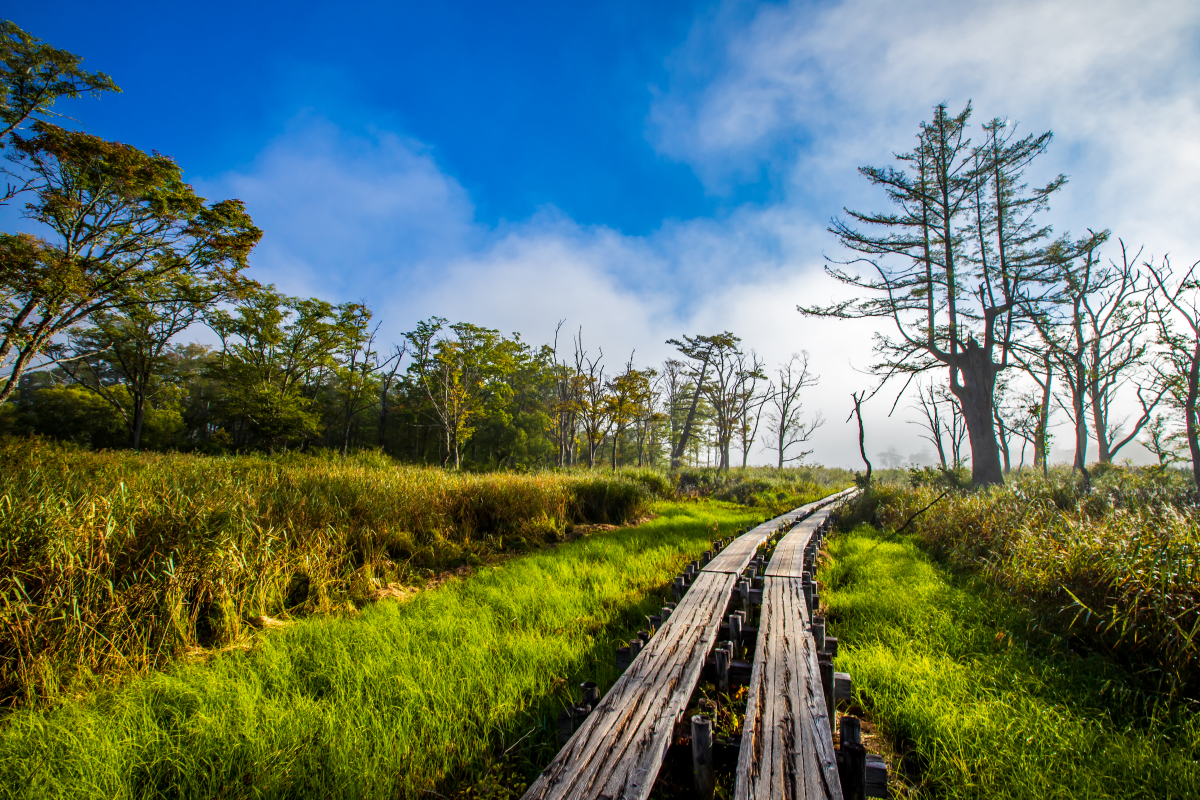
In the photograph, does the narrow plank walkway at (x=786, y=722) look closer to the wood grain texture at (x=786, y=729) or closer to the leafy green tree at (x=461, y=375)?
the wood grain texture at (x=786, y=729)

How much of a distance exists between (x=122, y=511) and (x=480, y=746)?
12.2ft

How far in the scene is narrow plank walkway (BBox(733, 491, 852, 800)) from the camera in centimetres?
148

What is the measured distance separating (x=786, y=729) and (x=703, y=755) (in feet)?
1.37

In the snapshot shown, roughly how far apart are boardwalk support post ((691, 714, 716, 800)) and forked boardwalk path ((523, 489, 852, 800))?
0.41 ft

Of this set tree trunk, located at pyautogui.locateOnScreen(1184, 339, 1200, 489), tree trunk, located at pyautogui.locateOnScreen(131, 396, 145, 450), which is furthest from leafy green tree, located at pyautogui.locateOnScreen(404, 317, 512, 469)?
tree trunk, located at pyautogui.locateOnScreen(1184, 339, 1200, 489)

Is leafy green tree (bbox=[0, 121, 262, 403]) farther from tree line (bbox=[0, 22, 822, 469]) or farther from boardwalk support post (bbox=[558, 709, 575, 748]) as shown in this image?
boardwalk support post (bbox=[558, 709, 575, 748])

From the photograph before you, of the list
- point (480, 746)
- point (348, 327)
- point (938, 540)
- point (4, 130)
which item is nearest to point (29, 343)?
point (4, 130)

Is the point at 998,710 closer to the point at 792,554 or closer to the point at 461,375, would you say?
the point at 792,554

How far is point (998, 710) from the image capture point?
7.60 feet

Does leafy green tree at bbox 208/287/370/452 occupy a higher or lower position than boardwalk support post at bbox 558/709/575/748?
higher

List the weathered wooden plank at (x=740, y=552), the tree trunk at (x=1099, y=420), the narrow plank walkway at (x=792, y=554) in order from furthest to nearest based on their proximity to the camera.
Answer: the tree trunk at (x=1099, y=420)
the weathered wooden plank at (x=740, y=552)
the narrow plank walkway at (x=792, y=554)

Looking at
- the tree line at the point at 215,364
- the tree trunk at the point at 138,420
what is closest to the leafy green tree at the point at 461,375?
the tree line at the point at 215,364

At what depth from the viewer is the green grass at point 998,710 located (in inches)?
71.9

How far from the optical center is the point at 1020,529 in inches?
201
